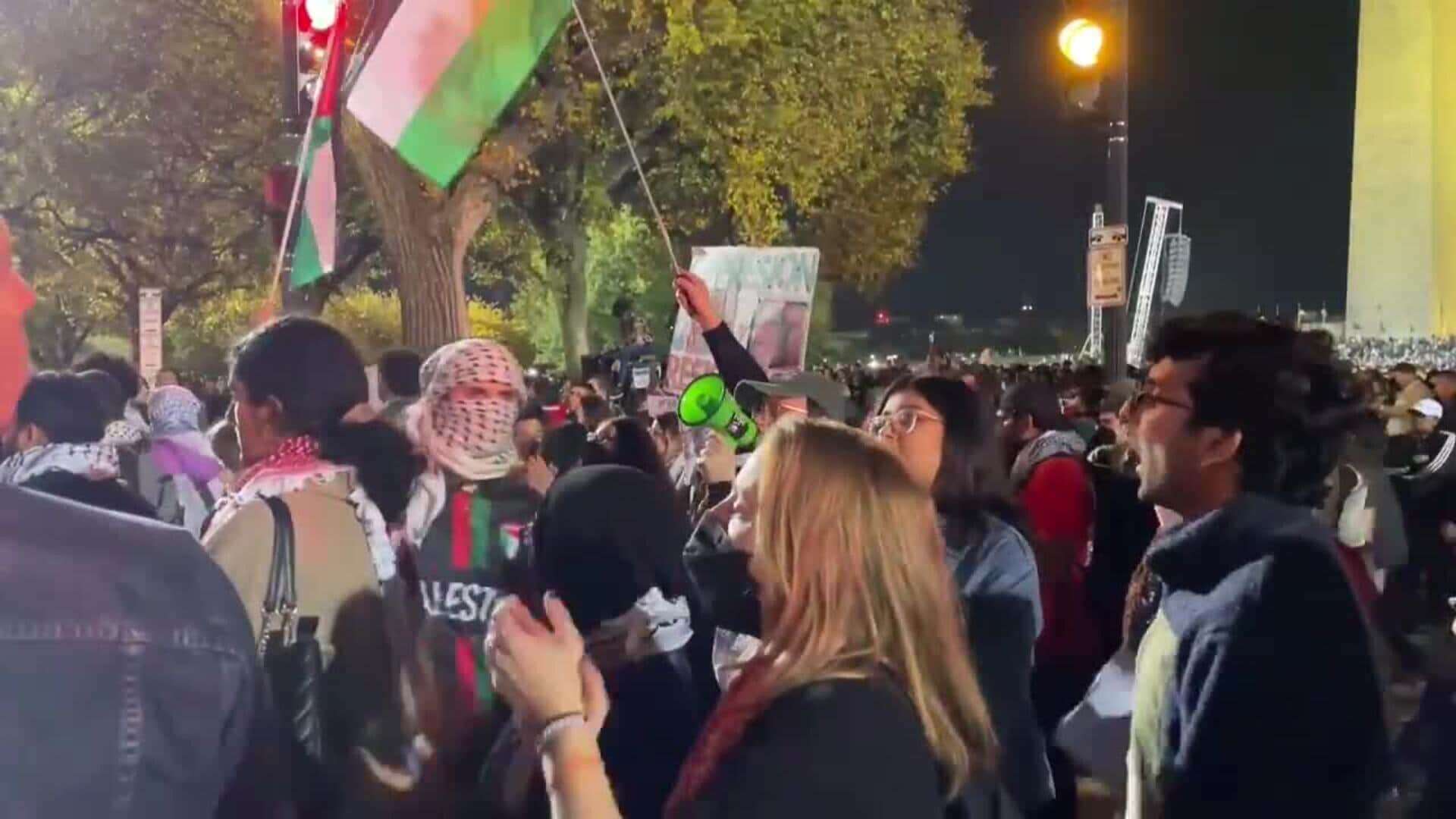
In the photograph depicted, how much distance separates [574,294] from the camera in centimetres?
2705

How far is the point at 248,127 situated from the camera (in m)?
22.2

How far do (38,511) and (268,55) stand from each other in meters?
21.4

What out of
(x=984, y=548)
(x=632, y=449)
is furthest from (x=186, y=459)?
(x=984, y=548)

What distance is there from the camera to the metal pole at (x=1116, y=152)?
29.2 ft

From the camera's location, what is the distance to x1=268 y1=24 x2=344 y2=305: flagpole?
6.73 metres

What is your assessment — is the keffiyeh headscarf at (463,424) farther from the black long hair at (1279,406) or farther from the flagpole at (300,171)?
the flagpole at (300,171)

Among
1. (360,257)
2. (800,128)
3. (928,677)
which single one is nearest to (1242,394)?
(928,677)

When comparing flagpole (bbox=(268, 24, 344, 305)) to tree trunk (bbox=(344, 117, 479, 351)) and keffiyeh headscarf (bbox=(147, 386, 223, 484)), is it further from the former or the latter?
tree trunk (bbox=(344, 117, 479, 351))

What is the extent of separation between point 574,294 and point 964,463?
23026 mm

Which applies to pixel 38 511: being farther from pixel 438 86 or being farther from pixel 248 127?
pixel 248 127

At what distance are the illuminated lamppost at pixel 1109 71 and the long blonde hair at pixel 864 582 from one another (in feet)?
22.7

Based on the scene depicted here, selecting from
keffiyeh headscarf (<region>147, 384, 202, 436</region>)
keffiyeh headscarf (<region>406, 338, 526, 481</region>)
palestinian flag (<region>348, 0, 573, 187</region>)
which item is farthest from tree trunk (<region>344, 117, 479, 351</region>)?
keffiyeh headscarf (<region>406, 338, 526, 481</region>)

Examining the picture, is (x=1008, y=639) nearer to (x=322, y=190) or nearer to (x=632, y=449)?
(x=632, y=449)

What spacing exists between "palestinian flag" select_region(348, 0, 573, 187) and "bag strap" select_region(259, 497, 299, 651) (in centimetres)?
296
